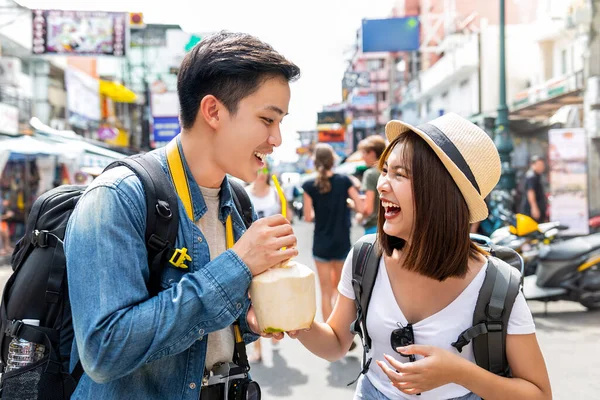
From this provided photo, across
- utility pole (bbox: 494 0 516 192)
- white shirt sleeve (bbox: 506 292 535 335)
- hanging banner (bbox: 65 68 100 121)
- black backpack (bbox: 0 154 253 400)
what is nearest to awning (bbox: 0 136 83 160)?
utility pole (bbox: 494 0 516 192)

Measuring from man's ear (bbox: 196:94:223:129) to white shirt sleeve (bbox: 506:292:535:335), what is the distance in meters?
1.10

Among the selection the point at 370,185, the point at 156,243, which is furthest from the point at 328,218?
the point at 156,243

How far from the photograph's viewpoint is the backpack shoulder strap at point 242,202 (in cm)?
212

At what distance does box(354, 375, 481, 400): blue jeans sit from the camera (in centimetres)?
207

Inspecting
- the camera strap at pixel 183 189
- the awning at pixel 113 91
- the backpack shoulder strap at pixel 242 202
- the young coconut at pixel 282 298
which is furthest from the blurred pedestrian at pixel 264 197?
the awning at pixel 113 91

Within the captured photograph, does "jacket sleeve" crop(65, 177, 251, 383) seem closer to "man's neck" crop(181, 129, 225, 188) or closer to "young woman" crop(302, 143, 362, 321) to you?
"man's neck" crop(181, 129, 225, 188)

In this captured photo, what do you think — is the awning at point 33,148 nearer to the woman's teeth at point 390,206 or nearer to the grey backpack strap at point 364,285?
the grey backpack strap at point 364,285

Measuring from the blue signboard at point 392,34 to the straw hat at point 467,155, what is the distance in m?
22.9

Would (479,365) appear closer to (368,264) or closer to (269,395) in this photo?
(368,264)

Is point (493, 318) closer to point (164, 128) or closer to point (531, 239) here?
point (531, 239)

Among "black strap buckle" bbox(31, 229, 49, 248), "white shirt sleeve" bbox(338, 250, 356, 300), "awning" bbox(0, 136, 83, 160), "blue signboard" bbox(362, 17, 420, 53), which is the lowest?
"white shirt sleeve" bbox(338, 250, 356, 300)

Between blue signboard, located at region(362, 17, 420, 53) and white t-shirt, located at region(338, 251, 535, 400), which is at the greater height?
blue signboard, located at region(362, 17, 420, 53)

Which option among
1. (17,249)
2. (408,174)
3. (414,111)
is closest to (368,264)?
(408,174)

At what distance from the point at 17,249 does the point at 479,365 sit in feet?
5.31
